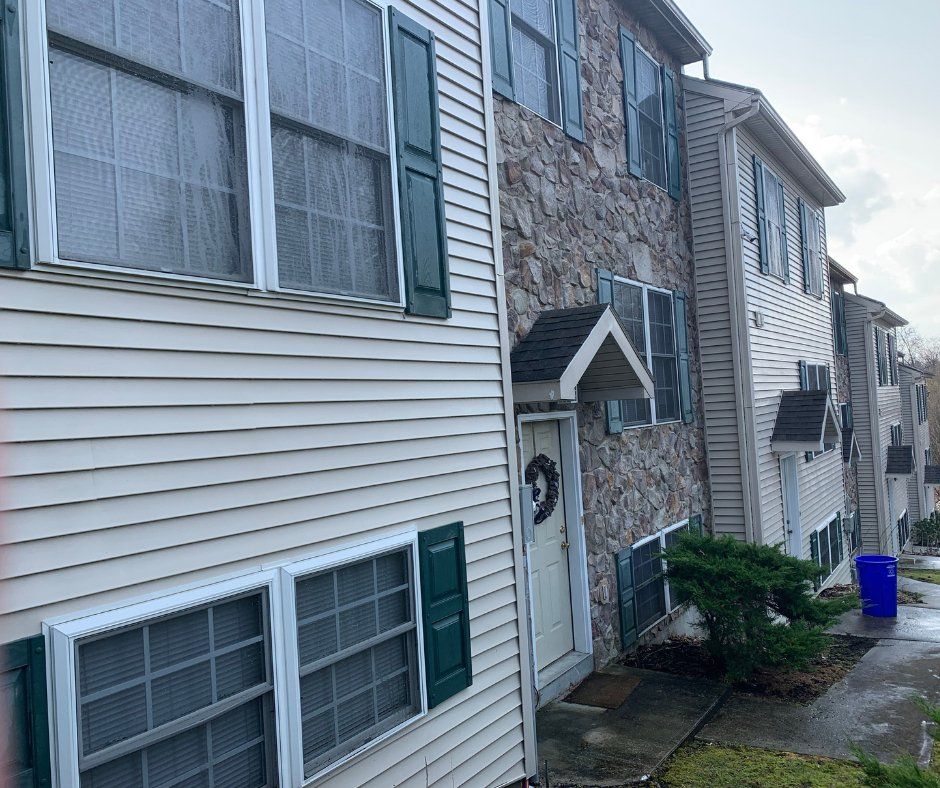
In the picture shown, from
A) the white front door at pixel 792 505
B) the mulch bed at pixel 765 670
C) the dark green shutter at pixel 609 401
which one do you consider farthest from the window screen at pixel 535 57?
the white front door at pixel 792 505

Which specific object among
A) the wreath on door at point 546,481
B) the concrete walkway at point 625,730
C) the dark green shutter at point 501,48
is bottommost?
the concrete walkway at point 625,730

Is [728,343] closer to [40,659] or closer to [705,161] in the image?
[705,161]

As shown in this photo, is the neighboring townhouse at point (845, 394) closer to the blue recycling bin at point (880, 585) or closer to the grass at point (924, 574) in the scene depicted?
the grass at point (924, 574)

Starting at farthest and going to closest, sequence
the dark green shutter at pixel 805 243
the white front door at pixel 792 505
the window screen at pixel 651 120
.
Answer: the dark green shutter at pixel 805 243, the white front door at pixel 792 505, the window screen at pixel 651 120

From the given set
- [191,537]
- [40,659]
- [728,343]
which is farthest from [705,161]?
[40,659]

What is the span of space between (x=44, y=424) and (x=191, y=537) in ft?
2.46

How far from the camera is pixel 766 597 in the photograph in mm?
7531

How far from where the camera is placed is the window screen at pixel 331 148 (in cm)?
377

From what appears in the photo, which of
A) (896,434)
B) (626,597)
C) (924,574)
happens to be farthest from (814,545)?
(896,434)

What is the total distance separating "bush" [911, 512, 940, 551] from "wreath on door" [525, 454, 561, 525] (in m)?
26.5

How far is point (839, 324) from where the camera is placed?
20.7 metres

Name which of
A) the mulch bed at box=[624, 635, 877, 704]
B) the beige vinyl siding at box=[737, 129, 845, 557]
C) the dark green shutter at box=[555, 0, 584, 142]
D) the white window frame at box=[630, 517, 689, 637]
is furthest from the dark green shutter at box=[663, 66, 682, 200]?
the mulch bed at box=[624, 635, 877, 704]

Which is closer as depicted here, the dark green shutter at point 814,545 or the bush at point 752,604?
the bush at point 752,604

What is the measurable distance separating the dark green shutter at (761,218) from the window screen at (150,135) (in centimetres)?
973
